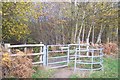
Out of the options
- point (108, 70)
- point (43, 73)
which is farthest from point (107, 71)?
point (43, 73)

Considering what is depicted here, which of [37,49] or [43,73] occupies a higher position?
[37,49]

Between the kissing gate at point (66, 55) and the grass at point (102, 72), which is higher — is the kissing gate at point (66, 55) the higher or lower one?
the higher one

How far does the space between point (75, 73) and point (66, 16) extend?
2.25 feet

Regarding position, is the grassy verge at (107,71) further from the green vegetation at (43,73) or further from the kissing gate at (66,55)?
the green vegetation at (43,73)

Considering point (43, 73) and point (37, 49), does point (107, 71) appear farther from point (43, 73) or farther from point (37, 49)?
point (37, 49)

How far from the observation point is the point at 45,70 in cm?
227

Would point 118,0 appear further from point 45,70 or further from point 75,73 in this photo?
point 45,70

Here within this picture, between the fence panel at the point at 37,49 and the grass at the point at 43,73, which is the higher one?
the fence panel at the point at 37,49

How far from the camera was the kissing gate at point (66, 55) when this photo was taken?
2.22 m

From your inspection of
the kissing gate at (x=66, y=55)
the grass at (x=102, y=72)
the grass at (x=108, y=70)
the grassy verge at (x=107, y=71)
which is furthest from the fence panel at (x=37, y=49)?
the grass at (x=108, y=70)

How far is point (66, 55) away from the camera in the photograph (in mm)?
2229

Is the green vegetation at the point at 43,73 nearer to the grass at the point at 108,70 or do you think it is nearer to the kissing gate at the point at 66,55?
the kissing gate at the point at 66,55

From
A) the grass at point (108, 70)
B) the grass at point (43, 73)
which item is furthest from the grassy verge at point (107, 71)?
the grass at point (43, 73)

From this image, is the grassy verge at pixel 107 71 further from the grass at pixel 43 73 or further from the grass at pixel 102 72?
the grass at pixel 43 73
